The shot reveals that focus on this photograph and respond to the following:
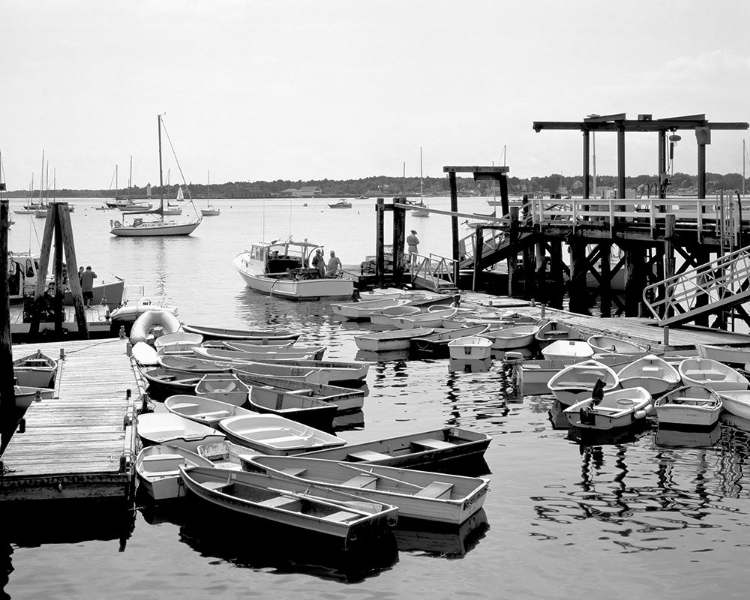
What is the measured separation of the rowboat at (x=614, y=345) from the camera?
22.5 m

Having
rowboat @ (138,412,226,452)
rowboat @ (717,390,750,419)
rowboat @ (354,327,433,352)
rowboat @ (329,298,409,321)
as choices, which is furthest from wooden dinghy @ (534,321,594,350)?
rowboat @ (138,412,226,452)

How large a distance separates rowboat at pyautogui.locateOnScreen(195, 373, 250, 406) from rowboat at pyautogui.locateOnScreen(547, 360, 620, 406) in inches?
236

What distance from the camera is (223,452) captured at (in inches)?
570

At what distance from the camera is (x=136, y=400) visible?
1683cm

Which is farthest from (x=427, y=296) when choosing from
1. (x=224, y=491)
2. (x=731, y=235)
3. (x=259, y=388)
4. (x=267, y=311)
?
(x=224, y=491)

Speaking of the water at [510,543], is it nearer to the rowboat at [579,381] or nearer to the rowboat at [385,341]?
the rowboat at [579,381]

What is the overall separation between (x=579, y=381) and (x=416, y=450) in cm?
595

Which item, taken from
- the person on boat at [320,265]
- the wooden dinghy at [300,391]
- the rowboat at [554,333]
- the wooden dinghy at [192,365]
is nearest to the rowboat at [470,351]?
the rowboat at [554,333]

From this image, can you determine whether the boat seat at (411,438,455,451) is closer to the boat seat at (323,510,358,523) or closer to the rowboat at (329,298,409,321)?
the boat seat at (323,510,358,523)

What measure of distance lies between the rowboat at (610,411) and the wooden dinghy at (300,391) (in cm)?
416

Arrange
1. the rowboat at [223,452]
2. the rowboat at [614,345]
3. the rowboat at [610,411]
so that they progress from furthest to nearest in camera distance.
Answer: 1. the rowboat at [614,345]
2. the rowboat at [610,411]
3. the rowboat at [223,452]

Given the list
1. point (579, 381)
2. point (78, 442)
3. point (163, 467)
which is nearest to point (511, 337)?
point (579, 381)

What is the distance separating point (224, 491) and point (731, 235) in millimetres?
17396

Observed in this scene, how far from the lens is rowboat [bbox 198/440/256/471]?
14266 millimetres
